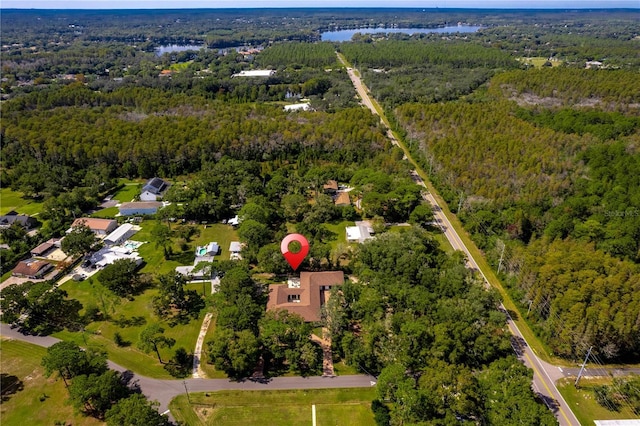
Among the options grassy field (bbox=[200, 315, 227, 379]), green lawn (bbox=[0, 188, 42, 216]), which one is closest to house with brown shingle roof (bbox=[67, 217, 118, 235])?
green lawn (bbox=[0, 188, 42, 216])

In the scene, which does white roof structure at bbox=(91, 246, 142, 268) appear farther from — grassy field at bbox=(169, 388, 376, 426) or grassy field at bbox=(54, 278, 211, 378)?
grassy field at bbox=(169, 388, 376, 426)

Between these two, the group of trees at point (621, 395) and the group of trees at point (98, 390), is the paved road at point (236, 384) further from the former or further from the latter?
the group of trees at point (621, 395)

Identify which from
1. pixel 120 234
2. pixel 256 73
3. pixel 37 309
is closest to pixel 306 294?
pixel 37 309

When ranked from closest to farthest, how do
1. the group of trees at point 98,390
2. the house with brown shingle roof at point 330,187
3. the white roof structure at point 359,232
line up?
the group of trees at point 98,390
the white roof structure at point 359,232
the house with brown shingle roof at point 330,187

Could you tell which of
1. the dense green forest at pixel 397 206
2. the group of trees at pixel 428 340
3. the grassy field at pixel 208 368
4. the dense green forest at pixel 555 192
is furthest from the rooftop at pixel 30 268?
the dense green forest at pixel 555 192

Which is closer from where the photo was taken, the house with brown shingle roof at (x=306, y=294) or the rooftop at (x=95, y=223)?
the house with brown shingle roof at (x=306, y=294)

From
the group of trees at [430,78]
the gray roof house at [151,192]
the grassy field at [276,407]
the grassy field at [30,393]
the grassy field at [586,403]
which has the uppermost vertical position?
the group of trees at [430,78]

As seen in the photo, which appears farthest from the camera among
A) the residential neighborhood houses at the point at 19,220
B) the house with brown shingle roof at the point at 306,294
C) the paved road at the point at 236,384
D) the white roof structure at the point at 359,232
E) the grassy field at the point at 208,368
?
the residential neighborhood houses at the point at 19,220
